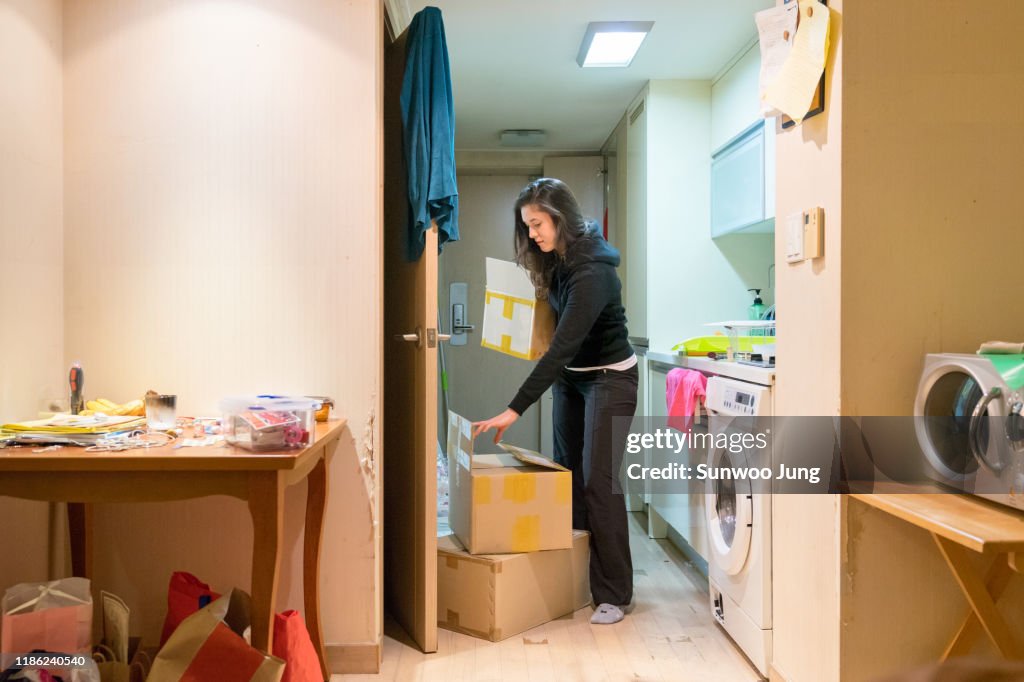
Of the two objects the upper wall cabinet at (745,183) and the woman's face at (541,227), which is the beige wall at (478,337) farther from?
the woman's face at (541,227)

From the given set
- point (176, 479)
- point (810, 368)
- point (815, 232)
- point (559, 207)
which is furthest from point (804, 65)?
point (176, 479)

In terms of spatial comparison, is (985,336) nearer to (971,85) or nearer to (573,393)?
(971,85)

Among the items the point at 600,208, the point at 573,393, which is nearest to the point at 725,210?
the point at 573,393

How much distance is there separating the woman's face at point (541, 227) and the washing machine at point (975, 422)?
1.30 metres

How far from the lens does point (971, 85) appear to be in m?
1.69

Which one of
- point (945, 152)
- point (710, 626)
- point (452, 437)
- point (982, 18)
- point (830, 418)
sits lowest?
point (710, 626)

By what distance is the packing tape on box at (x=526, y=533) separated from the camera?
2457mm

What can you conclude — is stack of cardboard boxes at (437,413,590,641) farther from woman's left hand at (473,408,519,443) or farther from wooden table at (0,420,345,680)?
wooden table at (0,420,345,680)

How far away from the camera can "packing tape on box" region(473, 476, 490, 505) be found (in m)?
2.43

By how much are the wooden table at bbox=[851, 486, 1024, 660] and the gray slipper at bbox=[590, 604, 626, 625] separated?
1.09m

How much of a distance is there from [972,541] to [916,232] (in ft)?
2.48

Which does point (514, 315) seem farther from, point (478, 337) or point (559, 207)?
point (478, 337)

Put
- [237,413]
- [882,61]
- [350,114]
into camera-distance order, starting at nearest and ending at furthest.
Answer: [237,413]
[882,61]
[350,114]

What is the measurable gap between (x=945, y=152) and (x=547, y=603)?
5.77ft
